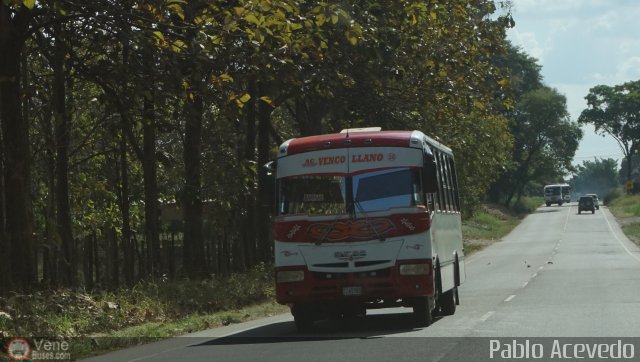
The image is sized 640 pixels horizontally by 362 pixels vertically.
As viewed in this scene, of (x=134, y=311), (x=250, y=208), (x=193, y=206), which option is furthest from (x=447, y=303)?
(x=250, y=208)

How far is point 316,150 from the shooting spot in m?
16.3

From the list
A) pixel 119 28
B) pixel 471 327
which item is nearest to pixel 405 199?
pixel 471 327

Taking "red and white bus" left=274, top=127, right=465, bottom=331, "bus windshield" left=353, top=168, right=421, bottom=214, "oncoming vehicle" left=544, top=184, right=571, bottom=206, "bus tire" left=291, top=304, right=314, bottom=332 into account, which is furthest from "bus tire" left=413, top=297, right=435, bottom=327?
"oncoming vehicle" left=544, top=184, right=571, bottom=206

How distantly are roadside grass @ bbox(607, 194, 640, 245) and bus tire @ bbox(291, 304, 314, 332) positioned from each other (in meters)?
41.9

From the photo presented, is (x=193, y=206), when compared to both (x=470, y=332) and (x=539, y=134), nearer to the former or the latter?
(x=470, y=332)

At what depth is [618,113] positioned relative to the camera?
132250 mm

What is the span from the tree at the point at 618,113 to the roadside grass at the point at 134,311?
371 feet

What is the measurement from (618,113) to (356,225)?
122 m

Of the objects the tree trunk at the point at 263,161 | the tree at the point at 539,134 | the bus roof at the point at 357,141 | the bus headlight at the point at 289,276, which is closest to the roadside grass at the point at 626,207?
the tree at the point at 539,134

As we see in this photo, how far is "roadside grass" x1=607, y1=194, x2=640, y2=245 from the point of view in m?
64.5

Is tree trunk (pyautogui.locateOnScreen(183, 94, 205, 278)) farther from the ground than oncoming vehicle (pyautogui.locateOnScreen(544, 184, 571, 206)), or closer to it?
closer to it

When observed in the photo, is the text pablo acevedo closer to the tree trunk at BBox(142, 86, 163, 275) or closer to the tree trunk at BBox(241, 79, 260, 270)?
the tree trunk at BBox(142, 86, 163, 275)

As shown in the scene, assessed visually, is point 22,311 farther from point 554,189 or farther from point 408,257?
point 554,189

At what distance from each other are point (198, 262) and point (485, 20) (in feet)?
36.0
